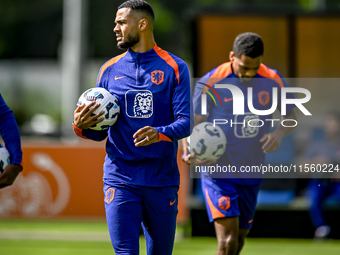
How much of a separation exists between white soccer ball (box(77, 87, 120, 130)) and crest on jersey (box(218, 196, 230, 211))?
58.1 inches

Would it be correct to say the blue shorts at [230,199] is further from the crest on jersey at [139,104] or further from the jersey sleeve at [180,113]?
the crest on jersey at [139,104]

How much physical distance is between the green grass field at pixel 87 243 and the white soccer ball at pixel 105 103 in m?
3.95

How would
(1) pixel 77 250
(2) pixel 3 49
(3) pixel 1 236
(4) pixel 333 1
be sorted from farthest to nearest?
(2) pixel 3 49, (4) pixel 333 1, (3) pixel 1 236, (1) pixel 77 250

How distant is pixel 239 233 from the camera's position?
17.3 feet

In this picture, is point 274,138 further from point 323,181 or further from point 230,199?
point 323,181

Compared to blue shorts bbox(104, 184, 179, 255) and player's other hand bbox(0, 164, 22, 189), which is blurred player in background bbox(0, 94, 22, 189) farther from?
blue shorts bbox(104, 184, 179, 255)

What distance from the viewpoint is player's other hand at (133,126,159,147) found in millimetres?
3869

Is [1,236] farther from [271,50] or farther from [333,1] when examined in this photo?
[333,1]

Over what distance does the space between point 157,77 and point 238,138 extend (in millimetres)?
1342

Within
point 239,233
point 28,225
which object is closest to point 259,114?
point 239,233

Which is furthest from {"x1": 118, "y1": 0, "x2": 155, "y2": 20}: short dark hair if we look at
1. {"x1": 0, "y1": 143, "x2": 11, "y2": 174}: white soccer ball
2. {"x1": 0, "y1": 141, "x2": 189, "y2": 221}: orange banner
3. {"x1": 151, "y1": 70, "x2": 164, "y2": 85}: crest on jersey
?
{"x1": 0, "y1": 141, "x2": 189, "y2": 221}: orange banner

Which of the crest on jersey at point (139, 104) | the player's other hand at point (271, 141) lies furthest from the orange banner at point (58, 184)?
the crest on jersey at point (139, 104)

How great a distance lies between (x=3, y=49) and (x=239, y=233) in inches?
1083

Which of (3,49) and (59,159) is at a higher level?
(3,49)
